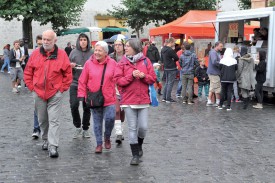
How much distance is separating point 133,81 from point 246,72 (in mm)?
7814

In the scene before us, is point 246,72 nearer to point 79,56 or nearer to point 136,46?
point 79,56

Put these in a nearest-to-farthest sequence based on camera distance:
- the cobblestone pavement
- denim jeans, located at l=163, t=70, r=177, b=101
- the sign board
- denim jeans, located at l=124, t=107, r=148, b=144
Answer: the cobblestone pavement < denim jeans, located at l=124, t=107, r=148, b=144 < denim jeans, located at l=163, t=70, r=177, b=101 < the sign board

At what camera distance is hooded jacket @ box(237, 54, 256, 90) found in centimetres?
1464

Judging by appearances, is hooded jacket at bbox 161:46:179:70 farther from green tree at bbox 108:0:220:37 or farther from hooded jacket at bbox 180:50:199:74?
green tree at bbox 108:0:220:37

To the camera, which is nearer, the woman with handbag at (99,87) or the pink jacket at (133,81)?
the pink jacket at (133,81)

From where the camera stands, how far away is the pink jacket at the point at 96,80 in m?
8.09

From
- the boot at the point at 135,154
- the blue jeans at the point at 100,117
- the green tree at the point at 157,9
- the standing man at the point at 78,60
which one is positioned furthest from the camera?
the green tree at the point at 157,9

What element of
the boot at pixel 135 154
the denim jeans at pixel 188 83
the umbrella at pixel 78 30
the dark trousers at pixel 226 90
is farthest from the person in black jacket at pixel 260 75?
the umbrella at pixel 78 30

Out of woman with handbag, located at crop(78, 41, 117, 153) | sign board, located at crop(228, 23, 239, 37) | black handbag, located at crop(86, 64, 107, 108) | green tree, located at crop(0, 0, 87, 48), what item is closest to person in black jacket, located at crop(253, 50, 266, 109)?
sign board, located at crop(228, 23, 239, 37)

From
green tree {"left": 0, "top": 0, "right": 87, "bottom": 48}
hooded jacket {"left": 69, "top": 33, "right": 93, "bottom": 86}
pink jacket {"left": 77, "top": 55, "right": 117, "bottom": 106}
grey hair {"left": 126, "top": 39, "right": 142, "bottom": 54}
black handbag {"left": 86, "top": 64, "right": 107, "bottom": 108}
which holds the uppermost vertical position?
green tree {"left": 0, "top": 0, "right": 87, "bottom": 48}

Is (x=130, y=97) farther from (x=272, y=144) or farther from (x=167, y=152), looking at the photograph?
(x=272, y=144)

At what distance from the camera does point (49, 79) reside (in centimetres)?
794

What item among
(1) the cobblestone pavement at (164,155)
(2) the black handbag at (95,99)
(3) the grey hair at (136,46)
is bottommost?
(1) the cobblestone pavement at (164,155)

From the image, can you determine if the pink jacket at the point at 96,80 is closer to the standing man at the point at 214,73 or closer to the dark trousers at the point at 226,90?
the dark trousers at the point at 226,90
